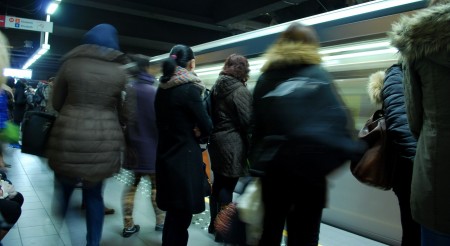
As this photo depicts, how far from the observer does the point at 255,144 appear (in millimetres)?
1709

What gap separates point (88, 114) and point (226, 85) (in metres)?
1.07

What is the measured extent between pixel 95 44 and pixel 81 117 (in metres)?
0.50

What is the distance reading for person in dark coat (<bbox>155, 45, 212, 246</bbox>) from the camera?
2.26 meters

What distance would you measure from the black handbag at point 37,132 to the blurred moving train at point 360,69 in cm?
214

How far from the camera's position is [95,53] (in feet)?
7.51

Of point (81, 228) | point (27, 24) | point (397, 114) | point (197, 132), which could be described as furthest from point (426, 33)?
point (27, 24)

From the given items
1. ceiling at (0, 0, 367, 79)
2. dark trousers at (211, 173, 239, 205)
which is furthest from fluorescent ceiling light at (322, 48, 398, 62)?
ceiling at (0, 0, 367, 79)

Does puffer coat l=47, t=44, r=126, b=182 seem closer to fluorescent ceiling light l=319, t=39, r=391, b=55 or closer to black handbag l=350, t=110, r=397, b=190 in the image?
black handbag l=350, t=110, r=397, b=190

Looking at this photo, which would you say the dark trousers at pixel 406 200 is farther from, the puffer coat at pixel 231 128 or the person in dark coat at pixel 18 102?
the person in dark coat at pixel 18 102

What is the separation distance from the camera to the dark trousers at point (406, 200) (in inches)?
69.3

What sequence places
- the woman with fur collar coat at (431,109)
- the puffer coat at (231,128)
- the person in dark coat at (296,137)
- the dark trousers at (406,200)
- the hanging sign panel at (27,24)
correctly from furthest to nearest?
the hanging sign panel at (27,24)
the puffer coat at (231,128)
the dark trousers at (406,200)
the person in dark coat at (296,137)
the woman with fur collar coat at (431,109)

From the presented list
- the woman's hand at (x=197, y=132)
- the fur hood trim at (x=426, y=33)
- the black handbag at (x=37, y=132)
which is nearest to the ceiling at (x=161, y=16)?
the black handbag at (x=37, y=132)

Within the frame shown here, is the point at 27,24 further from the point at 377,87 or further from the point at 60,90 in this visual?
the point at 377,87

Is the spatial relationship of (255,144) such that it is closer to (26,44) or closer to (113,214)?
(113,214)
